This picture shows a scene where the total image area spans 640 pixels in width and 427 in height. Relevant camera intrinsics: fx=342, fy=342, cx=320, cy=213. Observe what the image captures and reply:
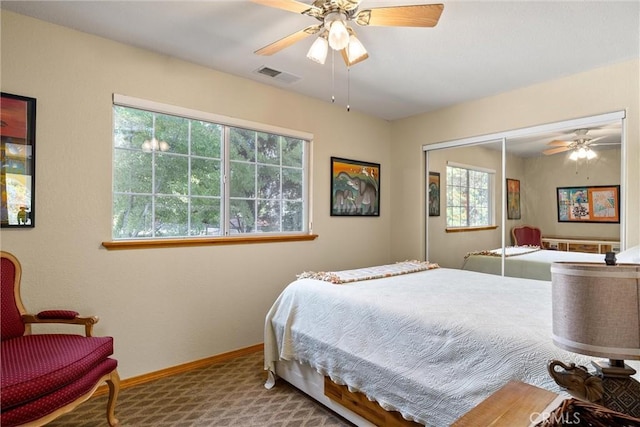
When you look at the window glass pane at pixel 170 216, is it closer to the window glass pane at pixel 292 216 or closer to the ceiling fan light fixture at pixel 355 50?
the window glass pane at pixel 292 216

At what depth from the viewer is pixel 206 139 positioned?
307cm

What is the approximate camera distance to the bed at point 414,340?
1449mm

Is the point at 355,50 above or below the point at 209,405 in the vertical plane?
A: above

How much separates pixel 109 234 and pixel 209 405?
1.41 m

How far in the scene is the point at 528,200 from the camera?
3527 millimetres

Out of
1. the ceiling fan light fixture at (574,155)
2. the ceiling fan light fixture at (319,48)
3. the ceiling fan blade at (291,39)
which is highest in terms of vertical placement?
the ceiling fan blade at (291,39)

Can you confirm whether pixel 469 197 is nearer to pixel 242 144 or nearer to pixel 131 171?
pixel 242 144

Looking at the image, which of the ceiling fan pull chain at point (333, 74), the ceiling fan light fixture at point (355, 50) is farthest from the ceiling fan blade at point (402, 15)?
the ceiling fan pull chain at point (333, 74)

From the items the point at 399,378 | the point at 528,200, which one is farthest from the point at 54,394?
the point at 528,200

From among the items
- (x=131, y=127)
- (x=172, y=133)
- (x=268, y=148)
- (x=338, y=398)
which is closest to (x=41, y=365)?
(x=338, y=398)

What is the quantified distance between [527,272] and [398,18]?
2.78 meters

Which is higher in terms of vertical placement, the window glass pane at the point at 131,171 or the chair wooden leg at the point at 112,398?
the window glass pane at the point at 131,171

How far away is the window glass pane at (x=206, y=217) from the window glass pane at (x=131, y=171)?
41 centimetres

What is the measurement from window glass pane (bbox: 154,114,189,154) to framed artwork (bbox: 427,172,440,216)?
287 cm
